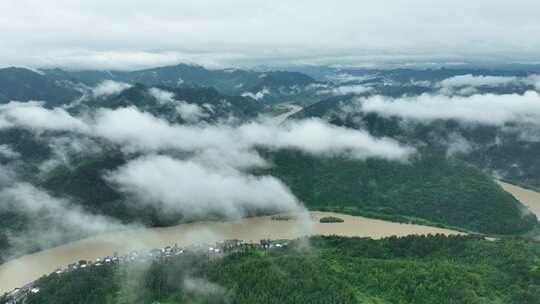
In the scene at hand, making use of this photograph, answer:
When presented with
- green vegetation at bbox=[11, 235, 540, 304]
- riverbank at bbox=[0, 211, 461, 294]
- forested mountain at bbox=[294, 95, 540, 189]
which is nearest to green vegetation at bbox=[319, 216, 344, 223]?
riverbank at bbox=[0, 211, 461, 294]

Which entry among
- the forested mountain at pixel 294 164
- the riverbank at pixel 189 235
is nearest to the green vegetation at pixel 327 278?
the riverbank at pixel 189 235

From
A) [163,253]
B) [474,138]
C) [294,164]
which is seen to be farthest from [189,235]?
[474,138]

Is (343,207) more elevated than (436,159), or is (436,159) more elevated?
(436,159)

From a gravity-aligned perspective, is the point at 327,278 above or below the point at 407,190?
above

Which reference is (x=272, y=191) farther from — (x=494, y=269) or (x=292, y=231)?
(x=494, y=269)

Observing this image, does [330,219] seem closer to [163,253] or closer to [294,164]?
[294,164]

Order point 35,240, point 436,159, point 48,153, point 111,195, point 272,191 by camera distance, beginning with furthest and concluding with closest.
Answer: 1. point 48,153
2. point 436,159
3. point 272,191
4. point 111,195
5. point 35,240

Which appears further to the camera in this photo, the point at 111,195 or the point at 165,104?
the point at 165,104

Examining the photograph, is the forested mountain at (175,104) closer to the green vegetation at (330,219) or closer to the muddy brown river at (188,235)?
the muddy brown river at (188,235)

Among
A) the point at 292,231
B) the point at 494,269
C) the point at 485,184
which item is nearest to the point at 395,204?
the point at 485,184
